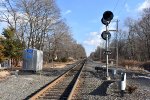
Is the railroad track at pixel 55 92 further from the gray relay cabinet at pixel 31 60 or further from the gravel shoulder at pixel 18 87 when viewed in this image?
the gray relay cabinet at pixel 31 60

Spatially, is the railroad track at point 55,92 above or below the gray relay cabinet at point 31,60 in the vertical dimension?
below

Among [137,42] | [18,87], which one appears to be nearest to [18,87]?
[18,87]

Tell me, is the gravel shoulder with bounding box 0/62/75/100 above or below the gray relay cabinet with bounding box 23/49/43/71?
below

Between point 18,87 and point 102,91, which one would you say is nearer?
point 102,91

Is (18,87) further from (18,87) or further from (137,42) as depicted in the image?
(137,42)

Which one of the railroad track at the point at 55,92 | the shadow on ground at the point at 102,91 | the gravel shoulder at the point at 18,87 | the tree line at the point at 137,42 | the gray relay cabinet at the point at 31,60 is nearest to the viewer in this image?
the railroad track at the point at 55,92

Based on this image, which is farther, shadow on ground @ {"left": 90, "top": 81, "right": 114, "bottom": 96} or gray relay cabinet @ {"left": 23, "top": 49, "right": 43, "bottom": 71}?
gray relay cabinet @ {"left": 23, "top": 49, "right": 43, "bottom": 71}

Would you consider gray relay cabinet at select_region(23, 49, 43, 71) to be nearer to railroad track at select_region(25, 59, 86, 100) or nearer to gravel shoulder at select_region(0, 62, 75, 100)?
gravel shoulder at select_region(0, 62, 75, 100)

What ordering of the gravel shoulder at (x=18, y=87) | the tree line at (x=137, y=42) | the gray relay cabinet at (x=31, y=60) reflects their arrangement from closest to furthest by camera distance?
the gravel shoulder at (x=18, y=87) < the gray relay cabinet at (x=31, y=60) < the tree line at (x=137, y=42)

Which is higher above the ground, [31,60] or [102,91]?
[31,60]

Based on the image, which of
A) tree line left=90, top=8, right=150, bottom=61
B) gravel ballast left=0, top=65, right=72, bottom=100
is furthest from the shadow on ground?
tree line left=90, top=8, right=150, bottom=61

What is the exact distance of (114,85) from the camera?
20.7m

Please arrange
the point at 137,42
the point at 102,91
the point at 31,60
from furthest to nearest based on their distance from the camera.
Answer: the point at 137,42
the point at 31,60
the point at 102,91

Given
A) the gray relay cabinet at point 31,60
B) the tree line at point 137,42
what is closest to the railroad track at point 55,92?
Answer: the gray relay cabinet at point 31,60
